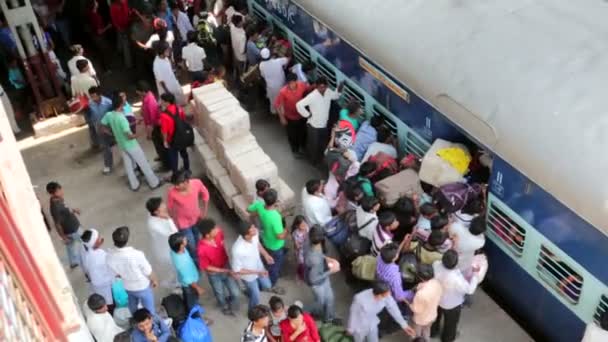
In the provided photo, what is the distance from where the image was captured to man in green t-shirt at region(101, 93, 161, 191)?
809 cm

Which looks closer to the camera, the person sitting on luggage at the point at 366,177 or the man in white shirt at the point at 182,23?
the person sitting on luggage at the point at 366,177

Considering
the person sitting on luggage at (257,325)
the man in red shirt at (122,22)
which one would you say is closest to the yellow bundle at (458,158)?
the person sitting on luggage at (257,325)

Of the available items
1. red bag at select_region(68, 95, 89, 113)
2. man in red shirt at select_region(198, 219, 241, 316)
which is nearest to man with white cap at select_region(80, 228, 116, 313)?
man in red shirt at select_region(198, 219, 241, 316)

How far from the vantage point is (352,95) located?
8547 millimetres

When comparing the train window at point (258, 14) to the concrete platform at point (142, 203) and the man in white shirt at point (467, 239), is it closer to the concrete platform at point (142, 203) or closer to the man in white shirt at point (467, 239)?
the concrete platform at point (142, 203)

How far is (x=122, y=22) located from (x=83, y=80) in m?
2.45

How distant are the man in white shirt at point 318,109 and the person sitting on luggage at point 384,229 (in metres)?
2.24

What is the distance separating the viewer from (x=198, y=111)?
862 cm

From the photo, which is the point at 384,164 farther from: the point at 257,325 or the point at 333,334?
the point at 257,325

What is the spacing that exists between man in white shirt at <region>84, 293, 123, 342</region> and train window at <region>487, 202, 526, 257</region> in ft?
11.2

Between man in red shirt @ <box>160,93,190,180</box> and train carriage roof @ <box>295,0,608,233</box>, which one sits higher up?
train carriage roof @ <box>295,0,608,233</box>

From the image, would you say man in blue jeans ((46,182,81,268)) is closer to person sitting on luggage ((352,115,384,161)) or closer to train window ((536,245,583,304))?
person sitting on luggage ((352,115,384,161))

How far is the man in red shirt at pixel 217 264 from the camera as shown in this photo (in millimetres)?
6312

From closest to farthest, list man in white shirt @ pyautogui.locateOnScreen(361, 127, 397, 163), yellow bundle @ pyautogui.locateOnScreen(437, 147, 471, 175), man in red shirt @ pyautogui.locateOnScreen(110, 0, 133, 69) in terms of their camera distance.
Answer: yellow bundle @ pyautogui.locateOnScreen(437, 147, 471, 175) → man in white shirt @ pyautogui.locateOnScreen(361, 127, 397, 163) → man in red shirt @ pyautogui.locateOnScreen(110, 0, 133, 69)
